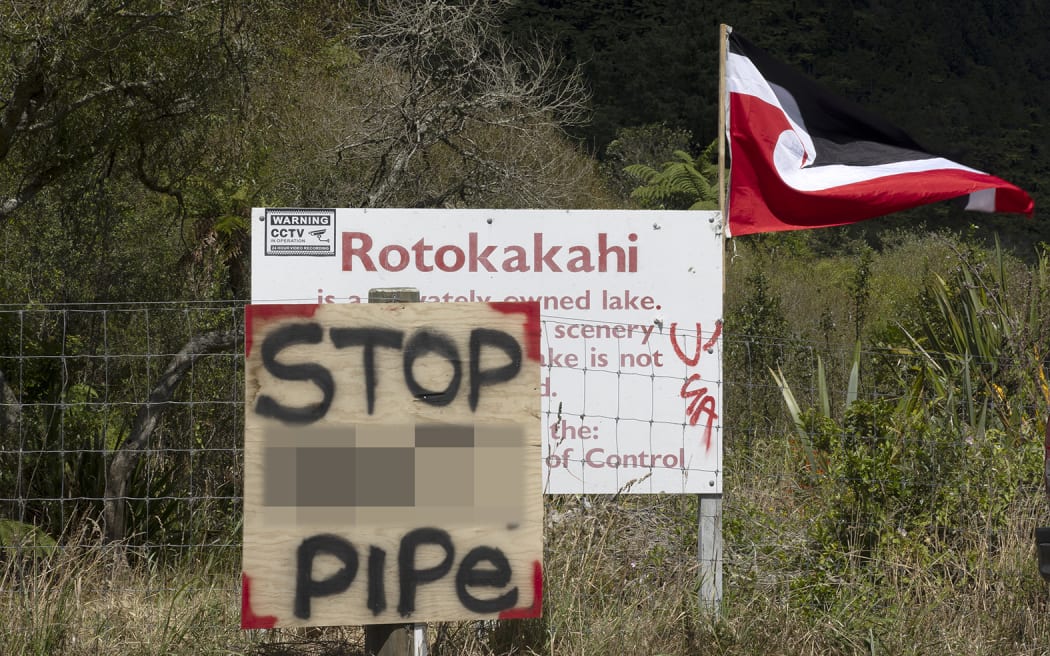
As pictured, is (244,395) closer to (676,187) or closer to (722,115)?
(722,115)

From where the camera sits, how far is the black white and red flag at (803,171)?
5203 mm

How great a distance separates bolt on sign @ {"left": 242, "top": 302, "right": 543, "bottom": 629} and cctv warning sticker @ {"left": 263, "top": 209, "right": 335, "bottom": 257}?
1.35 metres

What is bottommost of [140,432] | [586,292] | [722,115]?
[140,432]

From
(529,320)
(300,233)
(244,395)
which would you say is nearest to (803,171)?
(300,233)

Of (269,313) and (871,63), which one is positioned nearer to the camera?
(269,313)

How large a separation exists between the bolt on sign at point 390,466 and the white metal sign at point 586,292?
132cm

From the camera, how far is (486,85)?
1165 centimetres

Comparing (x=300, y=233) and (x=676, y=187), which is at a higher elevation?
(x=676, y=187)

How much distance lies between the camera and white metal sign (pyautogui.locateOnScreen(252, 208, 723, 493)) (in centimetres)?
432

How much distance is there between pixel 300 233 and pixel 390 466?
1.60 m

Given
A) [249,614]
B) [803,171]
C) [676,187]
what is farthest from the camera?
[676,187]

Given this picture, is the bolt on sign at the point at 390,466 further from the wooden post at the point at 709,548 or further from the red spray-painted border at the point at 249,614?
the wooden post at the point at 709,548

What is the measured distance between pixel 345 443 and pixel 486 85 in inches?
358

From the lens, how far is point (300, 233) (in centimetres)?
432
